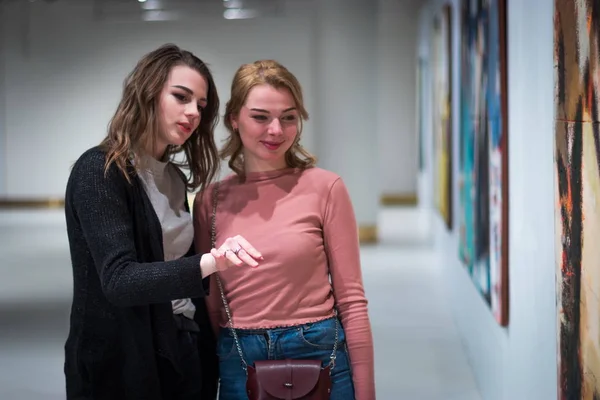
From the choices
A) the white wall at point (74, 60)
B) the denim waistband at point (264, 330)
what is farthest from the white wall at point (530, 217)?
the white wall at point (74, 60)

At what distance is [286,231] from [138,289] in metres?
0.49

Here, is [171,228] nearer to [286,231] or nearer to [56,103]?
[286,231]

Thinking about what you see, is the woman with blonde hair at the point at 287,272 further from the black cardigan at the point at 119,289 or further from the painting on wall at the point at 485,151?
the painting on wall at the point at 485,151

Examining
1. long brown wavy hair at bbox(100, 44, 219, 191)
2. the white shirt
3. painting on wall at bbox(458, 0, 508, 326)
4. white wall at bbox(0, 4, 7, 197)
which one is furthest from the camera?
white wall at bbox(0, 4, 7, 197)

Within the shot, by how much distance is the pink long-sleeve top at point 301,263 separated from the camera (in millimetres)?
2637

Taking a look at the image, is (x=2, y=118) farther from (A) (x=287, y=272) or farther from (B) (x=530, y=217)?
(A) (x=287, y=272)

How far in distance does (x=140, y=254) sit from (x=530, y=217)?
65.8 inches

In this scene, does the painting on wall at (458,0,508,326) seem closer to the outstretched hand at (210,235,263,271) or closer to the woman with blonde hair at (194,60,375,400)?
the woman with blonde hair at (194,60,375,400)

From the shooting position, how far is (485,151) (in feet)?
16.3

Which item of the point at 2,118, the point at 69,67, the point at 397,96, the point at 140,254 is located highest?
the point at 397,96

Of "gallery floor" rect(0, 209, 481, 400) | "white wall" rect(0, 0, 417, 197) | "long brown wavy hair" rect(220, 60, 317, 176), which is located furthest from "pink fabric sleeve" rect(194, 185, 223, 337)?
"white wall" rect(0, 0, 417, 197)

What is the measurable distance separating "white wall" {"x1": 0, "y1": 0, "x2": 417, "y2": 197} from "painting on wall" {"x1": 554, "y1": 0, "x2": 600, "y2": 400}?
6.66m

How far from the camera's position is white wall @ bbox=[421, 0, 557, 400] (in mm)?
3166

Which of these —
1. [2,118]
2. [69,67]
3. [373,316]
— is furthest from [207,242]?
[2,118]
